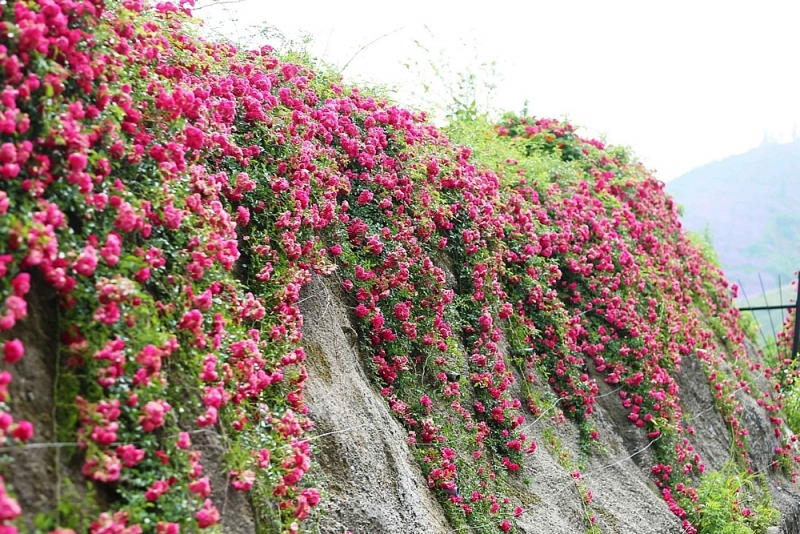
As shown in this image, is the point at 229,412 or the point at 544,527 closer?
the point at 229,412

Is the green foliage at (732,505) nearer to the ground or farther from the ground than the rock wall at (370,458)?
nearer to the ground

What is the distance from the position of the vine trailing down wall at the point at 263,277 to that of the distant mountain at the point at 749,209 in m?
20.3

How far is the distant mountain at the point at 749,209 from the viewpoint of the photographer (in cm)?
2547

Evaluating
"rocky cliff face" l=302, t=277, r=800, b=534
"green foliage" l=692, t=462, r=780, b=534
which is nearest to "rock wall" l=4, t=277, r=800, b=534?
"rocky cliff face" l=302, t=277, r=800, b=534

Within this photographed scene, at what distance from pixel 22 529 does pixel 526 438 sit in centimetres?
351

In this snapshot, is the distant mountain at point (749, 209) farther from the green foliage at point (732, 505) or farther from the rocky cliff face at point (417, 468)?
the rocky cliff face at point (417, 468)

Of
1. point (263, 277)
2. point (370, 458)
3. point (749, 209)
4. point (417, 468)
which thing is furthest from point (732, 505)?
point (749, 209)

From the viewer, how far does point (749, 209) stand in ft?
86.1

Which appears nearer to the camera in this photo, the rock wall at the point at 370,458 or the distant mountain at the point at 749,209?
the rock wall at the point at 370,458

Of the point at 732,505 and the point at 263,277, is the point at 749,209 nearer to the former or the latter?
the point at 732,505

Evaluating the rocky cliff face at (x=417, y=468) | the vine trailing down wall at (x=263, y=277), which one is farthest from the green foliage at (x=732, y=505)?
the rocky cliff face at (x=417, y=468)

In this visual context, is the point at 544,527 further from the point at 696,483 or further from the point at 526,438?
the point at 696,483

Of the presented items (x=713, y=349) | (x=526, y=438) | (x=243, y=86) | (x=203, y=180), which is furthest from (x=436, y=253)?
(x=713, y=349)

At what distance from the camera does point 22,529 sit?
66.1 inches
